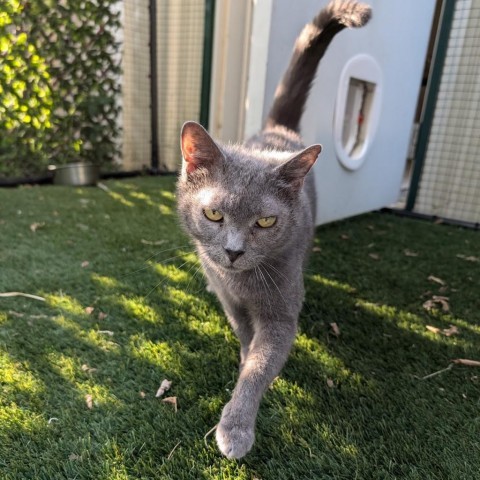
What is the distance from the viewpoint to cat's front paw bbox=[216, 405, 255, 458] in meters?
0.83

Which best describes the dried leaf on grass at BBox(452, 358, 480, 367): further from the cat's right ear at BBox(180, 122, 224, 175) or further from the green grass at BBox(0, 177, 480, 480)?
the cat's right ear at BBox(180, 122, 224, 175)

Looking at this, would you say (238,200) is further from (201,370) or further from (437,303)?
(437,303)

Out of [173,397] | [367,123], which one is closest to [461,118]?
[367,123]

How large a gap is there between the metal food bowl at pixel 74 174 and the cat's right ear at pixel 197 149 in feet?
7.65

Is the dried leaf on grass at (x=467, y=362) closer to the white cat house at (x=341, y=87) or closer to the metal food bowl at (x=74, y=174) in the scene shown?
the white cat house at (x=341, y=87)

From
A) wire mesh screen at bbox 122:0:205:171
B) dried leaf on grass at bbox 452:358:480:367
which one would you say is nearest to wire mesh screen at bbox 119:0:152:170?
wire mesh screen at bbox 122:0:205:171

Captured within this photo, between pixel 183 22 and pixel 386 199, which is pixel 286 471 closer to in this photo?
pixel 386 199

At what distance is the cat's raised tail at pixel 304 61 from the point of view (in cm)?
153

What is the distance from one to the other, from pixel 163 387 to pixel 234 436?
12.7 inches

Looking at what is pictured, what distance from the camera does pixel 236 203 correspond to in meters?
0.98

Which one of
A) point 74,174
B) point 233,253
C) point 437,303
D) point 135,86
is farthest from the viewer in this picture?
point 135,86

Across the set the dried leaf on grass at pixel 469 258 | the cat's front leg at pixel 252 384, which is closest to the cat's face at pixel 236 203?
the cat's front leg at pixel 252 384

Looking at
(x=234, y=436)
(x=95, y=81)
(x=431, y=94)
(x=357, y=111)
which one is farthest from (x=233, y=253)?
(x=95, y=81)

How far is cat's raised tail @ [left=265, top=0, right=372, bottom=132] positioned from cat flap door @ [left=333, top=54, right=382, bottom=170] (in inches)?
18.6
